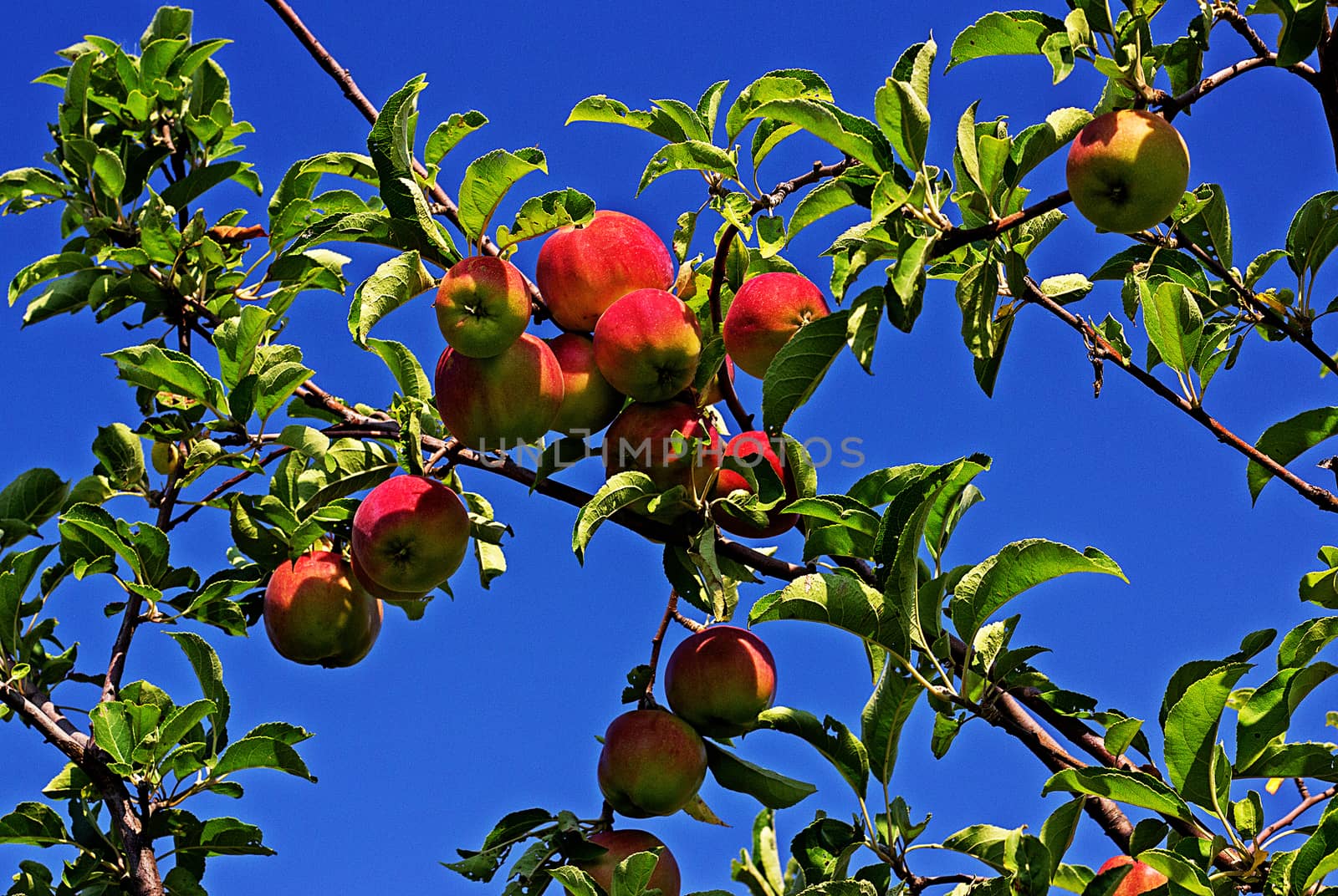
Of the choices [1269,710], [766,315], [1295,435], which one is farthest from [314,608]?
[1295,435]

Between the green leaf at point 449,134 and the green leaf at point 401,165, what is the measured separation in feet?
0.35

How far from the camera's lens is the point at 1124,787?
186cm

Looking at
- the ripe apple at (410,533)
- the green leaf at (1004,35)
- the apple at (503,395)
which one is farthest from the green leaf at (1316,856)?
the ripe apple at (410,533)

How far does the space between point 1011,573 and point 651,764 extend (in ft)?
3.14

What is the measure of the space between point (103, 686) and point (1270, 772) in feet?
8.31

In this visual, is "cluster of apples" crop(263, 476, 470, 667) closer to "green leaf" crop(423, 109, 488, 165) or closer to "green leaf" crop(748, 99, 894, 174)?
"green leaf" crop(423, 109, 488, 165)

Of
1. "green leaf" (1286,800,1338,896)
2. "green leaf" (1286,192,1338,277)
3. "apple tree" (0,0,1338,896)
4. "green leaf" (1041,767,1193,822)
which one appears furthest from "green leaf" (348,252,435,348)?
"green leaf" (1286,192,1338,277)

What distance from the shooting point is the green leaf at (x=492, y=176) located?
2330mm

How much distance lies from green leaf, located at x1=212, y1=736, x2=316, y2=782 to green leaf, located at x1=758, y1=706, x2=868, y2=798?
1.16 m

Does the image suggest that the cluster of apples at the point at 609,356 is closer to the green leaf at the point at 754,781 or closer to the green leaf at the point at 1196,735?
the green leaf at the point at 754,781

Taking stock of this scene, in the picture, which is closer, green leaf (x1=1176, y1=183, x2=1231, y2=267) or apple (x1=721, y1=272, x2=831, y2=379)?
apple (x1=721, y1=272, x2=831, y2=379)

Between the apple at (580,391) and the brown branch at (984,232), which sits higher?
the apple at (580,391)

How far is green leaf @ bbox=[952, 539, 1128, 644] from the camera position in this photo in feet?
6.40

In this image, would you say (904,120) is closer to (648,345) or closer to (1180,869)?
(648,345)
